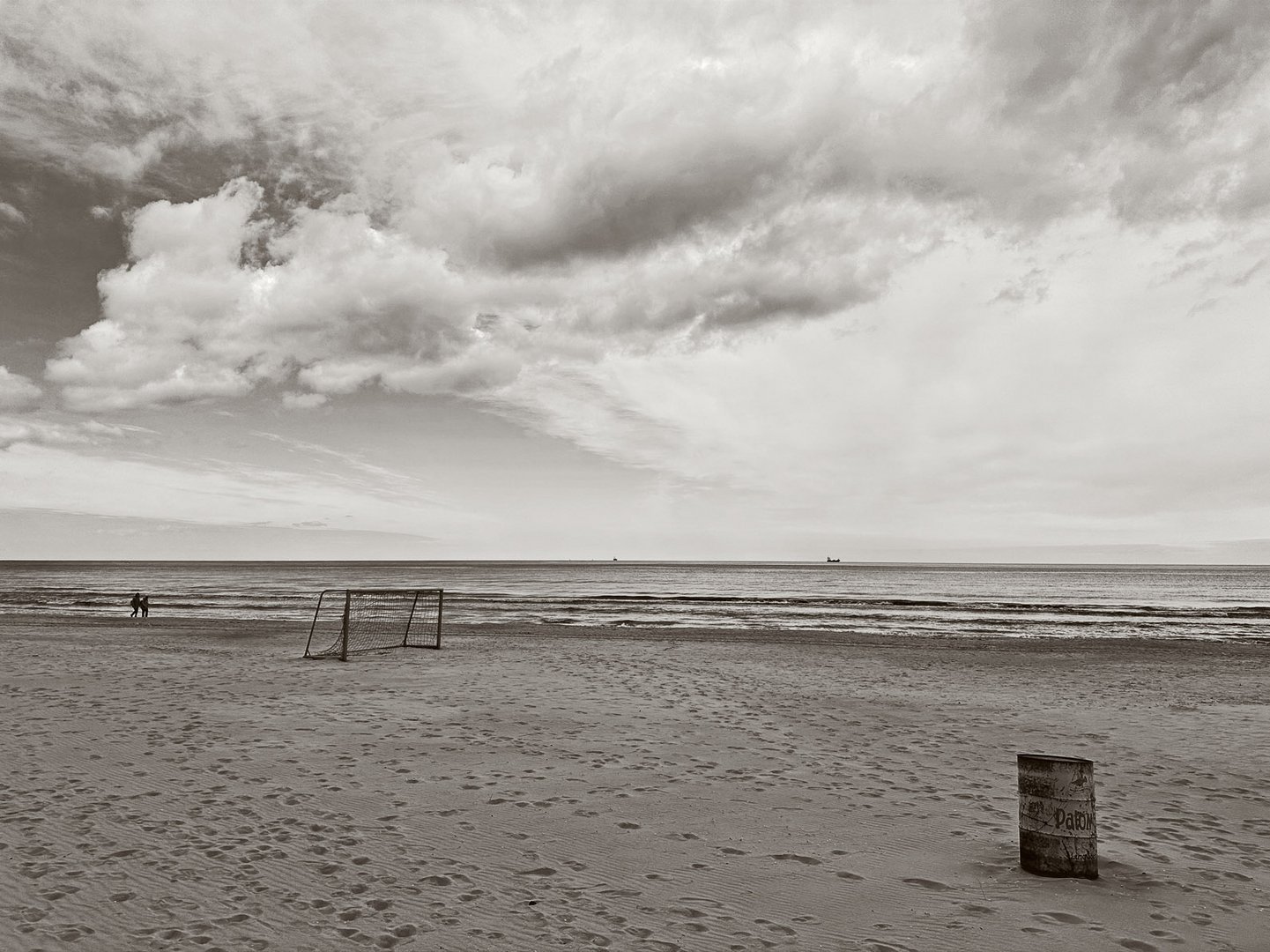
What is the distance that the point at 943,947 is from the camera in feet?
15.6

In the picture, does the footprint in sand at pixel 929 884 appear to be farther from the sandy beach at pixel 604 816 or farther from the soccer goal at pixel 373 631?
the soccer goal at pixel 373 631

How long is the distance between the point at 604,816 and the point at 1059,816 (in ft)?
12.3

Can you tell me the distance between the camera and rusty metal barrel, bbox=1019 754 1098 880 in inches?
223

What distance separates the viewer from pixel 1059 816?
18.8ft

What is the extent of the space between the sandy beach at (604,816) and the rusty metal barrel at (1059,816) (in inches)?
7.8

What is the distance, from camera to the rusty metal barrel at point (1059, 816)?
5.67m

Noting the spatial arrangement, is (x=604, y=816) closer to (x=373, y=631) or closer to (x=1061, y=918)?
(x=1061, y=918)

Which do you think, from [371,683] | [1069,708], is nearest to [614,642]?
[371,683]

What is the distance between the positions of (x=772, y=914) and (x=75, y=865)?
5054mm

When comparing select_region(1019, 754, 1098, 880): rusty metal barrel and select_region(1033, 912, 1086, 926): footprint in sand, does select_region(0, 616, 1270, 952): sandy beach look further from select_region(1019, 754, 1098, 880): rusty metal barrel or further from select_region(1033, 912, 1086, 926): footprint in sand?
select_region(1019, 754, 1098, 880): rusty metal barrel

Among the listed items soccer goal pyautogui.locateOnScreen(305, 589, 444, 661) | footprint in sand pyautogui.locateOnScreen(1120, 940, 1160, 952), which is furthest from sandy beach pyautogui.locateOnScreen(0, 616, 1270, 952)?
soccer goal pyautogui.locateOnScreen(305, 589, 444, 661)

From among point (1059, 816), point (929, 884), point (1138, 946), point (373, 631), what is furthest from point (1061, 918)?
point (373, 631)

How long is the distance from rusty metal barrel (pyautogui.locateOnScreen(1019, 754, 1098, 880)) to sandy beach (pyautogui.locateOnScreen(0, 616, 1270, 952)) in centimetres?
20

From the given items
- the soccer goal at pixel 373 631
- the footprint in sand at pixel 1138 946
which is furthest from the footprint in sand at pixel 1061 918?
the soccer goal at pixel 373 631
